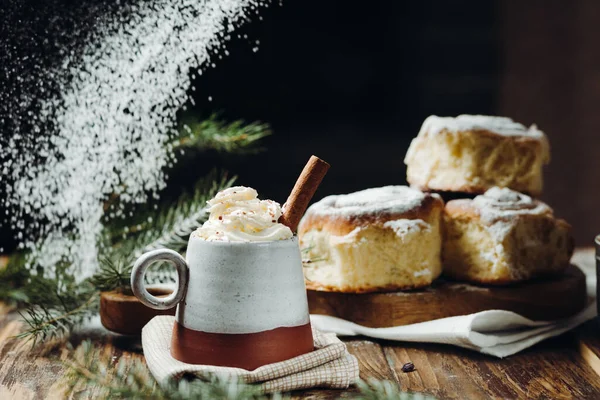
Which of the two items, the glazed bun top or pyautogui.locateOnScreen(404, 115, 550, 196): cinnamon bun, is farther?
pyautogui.locateOnScreen(404, 115, 550, 196): cinnamon bun

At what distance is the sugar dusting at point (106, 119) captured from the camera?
118 centimetres

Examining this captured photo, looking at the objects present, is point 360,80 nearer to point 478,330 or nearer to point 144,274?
point 478,330

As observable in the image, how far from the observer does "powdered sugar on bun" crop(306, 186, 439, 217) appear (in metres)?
1.12

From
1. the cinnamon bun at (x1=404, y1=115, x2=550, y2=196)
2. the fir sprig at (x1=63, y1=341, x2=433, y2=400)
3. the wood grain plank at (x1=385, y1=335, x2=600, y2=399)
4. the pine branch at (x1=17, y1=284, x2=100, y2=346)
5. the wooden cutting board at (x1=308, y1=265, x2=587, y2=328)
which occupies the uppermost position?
the cinnamon bun at (x1=404, y1=115, x2=550, y2=196)

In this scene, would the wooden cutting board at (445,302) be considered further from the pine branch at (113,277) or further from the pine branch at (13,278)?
the pine branch at (13,278)

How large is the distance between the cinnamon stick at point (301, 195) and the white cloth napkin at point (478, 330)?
26cm

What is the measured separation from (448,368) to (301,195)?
0.32 meters

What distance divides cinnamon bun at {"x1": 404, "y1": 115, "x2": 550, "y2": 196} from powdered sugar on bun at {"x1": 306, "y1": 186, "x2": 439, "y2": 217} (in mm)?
83

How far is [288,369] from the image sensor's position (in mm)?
849

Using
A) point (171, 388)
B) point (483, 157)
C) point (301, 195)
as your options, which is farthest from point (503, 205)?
point (171, 388)

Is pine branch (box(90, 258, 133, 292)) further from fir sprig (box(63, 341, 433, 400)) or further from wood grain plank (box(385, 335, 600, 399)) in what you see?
wood grain plank (box(385, 335, 600, 399))

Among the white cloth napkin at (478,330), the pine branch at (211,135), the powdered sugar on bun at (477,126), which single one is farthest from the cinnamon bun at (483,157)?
the pine branch at (211,135)

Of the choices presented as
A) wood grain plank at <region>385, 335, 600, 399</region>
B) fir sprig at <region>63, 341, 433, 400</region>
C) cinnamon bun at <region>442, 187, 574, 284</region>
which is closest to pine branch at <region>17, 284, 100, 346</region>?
fir sprig at <region>63, 341, 433, 400</region>

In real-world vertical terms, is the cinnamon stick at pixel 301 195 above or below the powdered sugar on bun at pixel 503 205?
above
